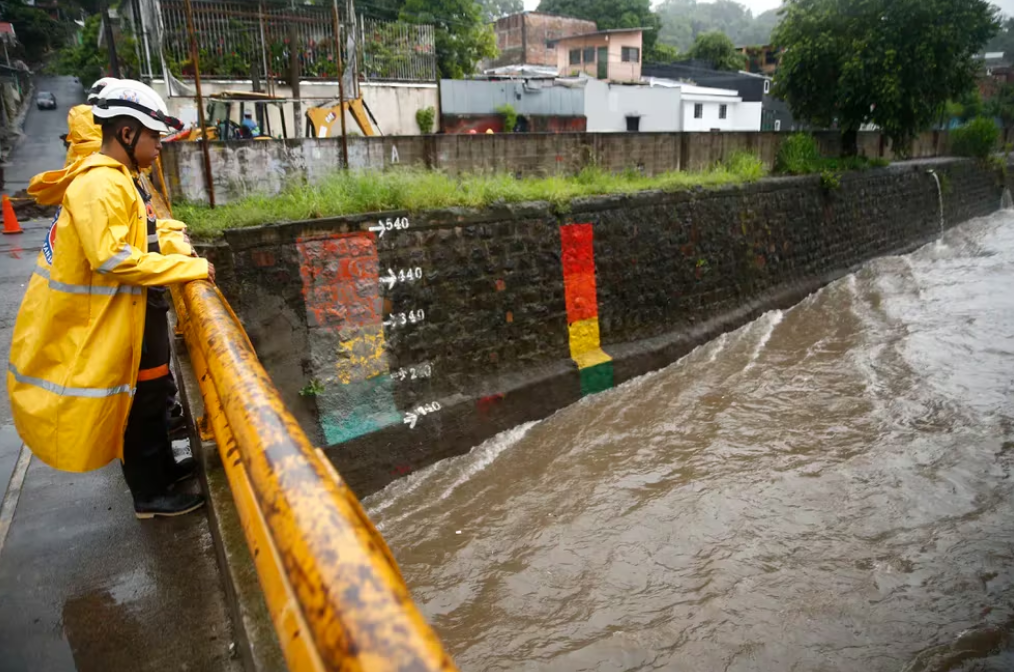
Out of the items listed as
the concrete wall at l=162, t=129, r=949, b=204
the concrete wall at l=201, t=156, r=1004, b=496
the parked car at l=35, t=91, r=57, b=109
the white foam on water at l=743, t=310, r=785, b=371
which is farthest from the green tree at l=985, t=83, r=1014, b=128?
the parked car at l=35, t=91, r=57, b=109

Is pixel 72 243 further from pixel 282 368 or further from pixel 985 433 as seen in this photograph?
pixel 985 433

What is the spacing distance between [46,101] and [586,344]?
37.6m

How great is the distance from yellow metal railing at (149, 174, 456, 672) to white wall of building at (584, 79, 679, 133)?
2225 centimetres

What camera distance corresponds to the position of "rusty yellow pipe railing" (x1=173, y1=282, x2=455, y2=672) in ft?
2.30

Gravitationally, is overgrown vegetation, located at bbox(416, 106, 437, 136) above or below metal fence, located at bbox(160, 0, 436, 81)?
below

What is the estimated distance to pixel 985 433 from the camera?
6.46m

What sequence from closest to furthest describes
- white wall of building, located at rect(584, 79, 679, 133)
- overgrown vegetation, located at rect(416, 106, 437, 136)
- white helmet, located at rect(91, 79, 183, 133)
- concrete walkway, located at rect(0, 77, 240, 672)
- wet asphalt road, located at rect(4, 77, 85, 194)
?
concrete walkway, located at rect(0, 77, 240, 672), white helmet, located at rect(91, 79, 183, 133), overgrown vegetation, located at rect(416, 106, 437, 136), wet asphalt road, located at rect(4, 77, 85, 194), white wall of building, located at rect(584, 79, 679, 133)

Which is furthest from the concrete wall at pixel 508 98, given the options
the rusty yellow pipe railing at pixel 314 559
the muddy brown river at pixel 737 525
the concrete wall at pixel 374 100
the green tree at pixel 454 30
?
the rusty yellow pipe railing at pixel 314 559

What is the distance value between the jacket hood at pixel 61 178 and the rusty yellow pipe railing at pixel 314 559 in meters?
1.39

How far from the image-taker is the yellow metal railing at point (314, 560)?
700 mm

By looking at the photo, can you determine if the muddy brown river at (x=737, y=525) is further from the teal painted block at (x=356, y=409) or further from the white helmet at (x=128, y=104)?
the white helmet at (x=128, y=104)

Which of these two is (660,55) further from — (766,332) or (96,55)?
(766,332)

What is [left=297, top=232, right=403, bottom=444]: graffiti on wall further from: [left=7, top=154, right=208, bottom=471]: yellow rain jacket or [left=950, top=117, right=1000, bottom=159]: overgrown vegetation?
[left=950, top=117, right=1000, bottom=159]: overgrown vegetation

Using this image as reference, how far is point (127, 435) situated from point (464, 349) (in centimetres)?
407
